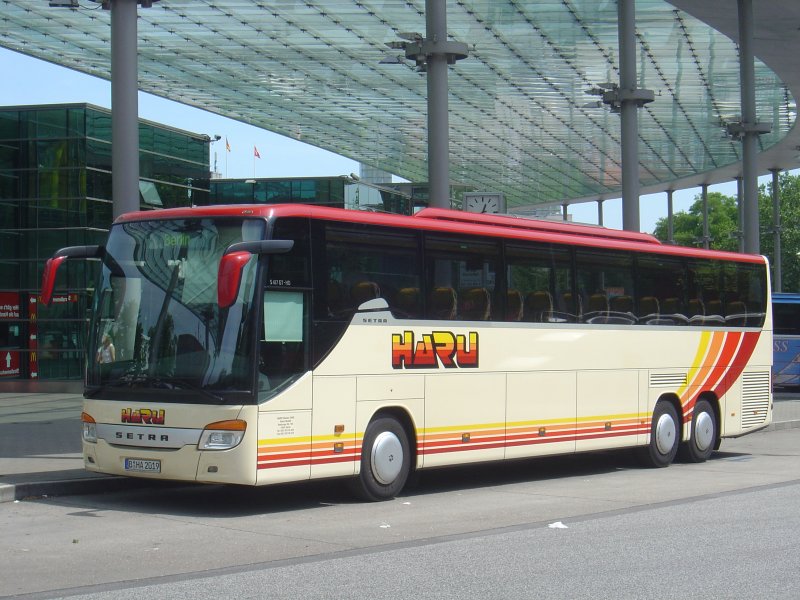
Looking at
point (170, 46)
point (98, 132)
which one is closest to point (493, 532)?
point (98, 132)

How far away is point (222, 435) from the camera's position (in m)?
11.8

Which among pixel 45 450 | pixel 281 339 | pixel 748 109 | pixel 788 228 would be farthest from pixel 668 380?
pixel 788 228

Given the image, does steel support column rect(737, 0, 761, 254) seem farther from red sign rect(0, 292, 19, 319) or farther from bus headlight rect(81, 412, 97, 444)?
bus headlight rect(81, 412, 97, 444)

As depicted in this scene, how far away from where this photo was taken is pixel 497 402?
48.9 feet

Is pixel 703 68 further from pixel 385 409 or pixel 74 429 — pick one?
pixel 385 409

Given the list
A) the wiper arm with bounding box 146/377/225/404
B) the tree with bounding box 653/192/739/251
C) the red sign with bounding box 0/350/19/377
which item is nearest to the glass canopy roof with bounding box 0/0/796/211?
the red sign with bounding box 0/350/19/377

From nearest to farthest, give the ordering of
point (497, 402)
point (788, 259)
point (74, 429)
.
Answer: point (497, 402) < point (74, 429) < point (788, 259)

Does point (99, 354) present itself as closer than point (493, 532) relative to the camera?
No

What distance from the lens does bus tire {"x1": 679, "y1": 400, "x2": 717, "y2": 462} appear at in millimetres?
18891

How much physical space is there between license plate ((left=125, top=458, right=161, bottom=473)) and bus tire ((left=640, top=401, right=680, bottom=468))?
27.4 ft

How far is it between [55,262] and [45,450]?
16.6 ft

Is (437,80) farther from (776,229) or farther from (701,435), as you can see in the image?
(776,229)

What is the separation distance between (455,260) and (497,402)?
6.06ft

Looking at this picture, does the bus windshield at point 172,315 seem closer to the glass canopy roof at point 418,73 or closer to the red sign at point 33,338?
the glass canopy roof at point 418,73
